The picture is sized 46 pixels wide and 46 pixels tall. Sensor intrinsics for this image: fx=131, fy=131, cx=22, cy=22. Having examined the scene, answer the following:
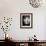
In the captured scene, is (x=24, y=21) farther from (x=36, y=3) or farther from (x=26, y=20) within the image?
(x=36, y=3)

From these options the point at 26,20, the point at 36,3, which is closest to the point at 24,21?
→ the point at 26,20

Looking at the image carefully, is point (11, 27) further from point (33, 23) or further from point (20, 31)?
point (33, 23)

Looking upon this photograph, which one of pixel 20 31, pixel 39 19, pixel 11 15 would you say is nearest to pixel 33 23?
pixel 39 19

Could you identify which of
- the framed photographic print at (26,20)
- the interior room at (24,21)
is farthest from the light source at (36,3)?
the framed photographic print at (26,20)

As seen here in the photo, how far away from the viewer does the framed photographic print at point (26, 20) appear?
424 cm

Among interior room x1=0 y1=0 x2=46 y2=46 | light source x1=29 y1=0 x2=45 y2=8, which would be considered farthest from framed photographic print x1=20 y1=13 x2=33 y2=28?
light source x1=29 y1=0 x2=45 y2=8

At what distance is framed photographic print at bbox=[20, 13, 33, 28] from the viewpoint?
167 inches

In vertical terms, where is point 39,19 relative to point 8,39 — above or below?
above

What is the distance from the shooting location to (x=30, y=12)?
424 cm

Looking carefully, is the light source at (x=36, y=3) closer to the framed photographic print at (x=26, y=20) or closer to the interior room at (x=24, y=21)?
the interior room at (x=24, y=21)

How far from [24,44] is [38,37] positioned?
66 centimetres

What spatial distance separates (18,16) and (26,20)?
0.29 metres

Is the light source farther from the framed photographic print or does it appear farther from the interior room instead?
the framed photographic print

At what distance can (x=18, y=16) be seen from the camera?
4258mm
